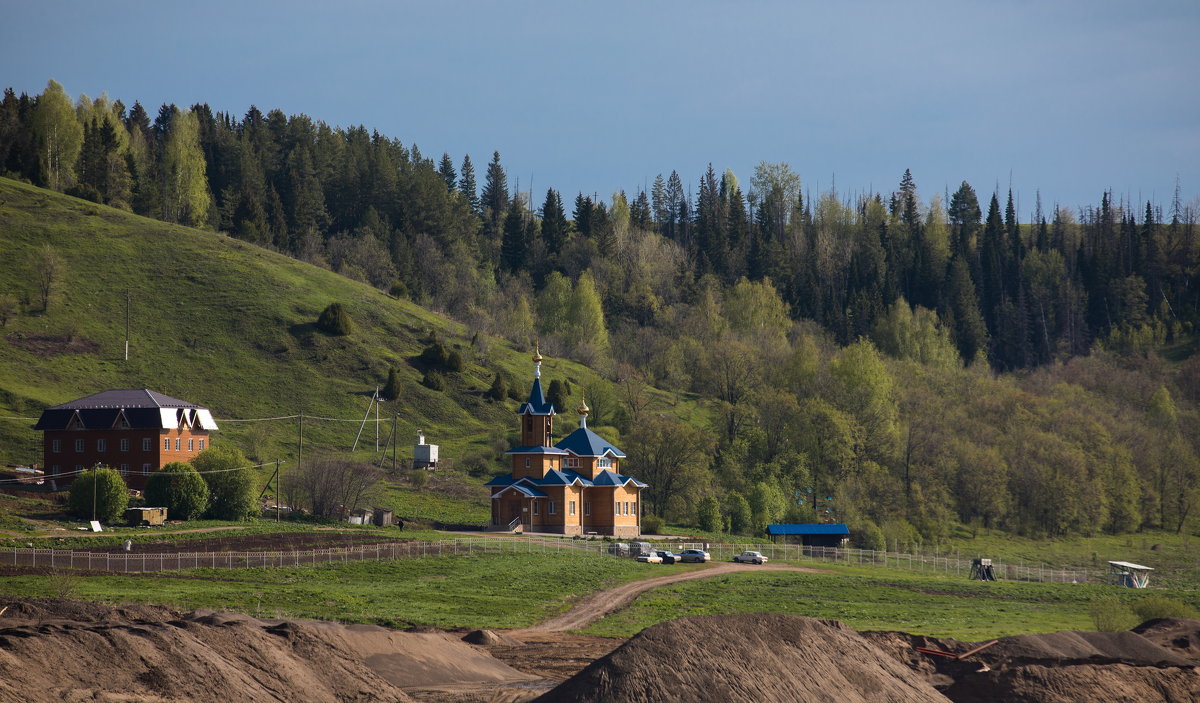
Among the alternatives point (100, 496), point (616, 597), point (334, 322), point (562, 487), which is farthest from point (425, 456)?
point (616, 597)

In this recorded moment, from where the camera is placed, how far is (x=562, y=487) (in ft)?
248

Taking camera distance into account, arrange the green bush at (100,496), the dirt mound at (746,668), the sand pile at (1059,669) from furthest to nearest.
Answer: the green bush at (100,496), the sand pile at (1059,669), the dirt mound at (746,668)

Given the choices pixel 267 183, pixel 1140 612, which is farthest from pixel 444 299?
pixel 1140 612

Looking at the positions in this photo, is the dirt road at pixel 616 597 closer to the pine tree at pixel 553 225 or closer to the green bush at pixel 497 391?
the green bush at pixel 497 391

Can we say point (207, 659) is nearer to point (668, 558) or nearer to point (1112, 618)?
point (1112, 618)

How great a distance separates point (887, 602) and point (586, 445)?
30279mm

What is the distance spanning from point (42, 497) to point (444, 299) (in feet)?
240

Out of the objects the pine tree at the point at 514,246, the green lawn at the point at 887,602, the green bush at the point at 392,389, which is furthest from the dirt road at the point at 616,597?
the pine tree at the point at 514,246

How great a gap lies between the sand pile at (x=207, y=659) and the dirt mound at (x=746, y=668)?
6.13 metres

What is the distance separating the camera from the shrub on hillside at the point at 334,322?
343 feet

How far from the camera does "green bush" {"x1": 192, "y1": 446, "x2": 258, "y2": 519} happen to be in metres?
66.5

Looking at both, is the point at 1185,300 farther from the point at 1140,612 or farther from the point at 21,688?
the point at 21,688

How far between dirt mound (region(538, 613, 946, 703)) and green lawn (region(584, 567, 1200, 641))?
49.8 ft

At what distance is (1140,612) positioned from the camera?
4409cm
